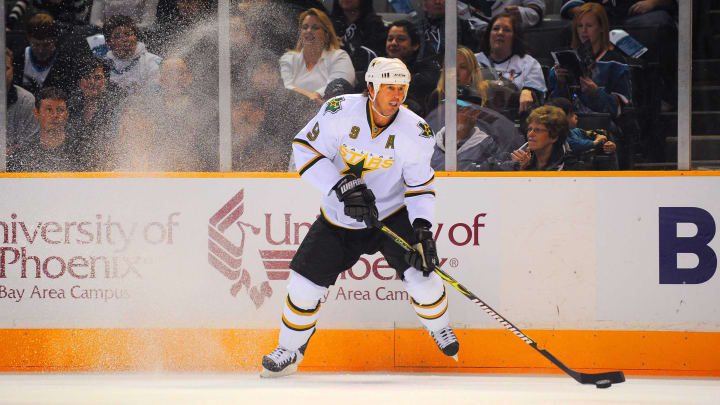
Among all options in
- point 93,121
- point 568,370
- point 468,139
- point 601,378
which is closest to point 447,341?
point 568,370

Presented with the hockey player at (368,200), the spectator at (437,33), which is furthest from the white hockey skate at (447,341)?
the spectator at (437,33)

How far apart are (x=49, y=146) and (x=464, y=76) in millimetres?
1899

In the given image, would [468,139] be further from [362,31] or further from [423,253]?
[423,253]

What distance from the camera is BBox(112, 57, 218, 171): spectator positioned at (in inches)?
172

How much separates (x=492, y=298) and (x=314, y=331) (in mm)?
791

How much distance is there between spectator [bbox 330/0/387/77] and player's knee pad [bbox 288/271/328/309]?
108 cm

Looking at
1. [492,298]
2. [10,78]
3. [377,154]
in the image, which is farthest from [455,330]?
[10,78]

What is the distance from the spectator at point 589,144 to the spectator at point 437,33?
0.54 m

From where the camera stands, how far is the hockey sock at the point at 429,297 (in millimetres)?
3779

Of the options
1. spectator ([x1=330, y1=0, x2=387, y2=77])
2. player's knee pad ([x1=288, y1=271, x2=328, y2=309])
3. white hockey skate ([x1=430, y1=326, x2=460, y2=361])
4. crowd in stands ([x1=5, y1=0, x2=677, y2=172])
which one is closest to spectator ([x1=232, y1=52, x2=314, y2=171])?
crowd in stands ([x1=5, y1=0, x2=677, y2=172])

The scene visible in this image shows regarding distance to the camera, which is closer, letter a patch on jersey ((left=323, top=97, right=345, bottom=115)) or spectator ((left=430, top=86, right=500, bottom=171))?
letter a patch on jersey ((left=323, top=97, right=345, bottom=115))

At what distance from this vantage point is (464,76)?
4277mm

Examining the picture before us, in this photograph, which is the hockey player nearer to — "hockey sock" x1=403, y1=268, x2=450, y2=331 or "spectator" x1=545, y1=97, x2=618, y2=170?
"hockey sock" x1=403, y1=268, x2=450, y2=331

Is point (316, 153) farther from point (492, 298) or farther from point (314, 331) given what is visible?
point (492, 298)
